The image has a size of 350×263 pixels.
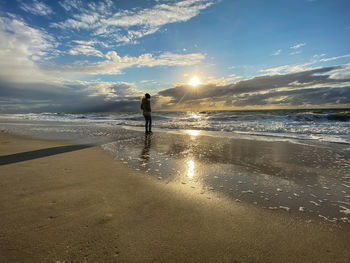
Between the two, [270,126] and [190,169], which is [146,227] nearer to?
[190,169]

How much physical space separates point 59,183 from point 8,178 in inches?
36.1

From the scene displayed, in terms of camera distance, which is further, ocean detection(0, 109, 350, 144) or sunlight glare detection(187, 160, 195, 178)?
ocean detection(0, 109, 350, 144)

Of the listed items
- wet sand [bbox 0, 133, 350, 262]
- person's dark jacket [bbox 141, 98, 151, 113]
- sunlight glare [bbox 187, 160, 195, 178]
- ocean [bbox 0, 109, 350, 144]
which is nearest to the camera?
wet sand [bbox 0, 133, 350, 262]

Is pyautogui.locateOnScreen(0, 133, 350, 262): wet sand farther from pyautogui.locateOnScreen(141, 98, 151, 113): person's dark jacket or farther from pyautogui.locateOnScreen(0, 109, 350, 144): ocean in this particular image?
pyautogui.locateOnScreen(141, 98, 151, 113): person's dark jacket

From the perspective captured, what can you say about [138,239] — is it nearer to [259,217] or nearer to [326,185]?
[259,217]

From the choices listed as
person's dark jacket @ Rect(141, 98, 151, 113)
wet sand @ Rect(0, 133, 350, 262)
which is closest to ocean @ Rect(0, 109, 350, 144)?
person's dark jacket @ Rect(141, 98, 151, 113)

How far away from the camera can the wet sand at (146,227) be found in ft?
5.00

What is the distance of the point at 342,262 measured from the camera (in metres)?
1.49

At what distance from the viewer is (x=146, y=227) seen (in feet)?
6.11

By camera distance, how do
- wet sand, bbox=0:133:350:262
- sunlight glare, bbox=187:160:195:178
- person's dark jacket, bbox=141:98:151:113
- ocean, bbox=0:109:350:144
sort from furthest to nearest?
person's dark jacket, bbox=141:98:151:113
ocean, bbox=0:109:350:144
sunlight glare, bbox=187:160:195:178
wet sand, bbox=0:133:350:262

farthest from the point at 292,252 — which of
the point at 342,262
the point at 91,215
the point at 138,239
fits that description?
the point at 91,215

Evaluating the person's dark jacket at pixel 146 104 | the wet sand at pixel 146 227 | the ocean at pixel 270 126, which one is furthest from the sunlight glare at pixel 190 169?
the person's dark jacket at pixel 146 104

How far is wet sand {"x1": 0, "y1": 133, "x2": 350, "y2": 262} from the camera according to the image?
153 centimetres

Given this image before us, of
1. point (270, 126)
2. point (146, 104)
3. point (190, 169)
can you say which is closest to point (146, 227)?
point (190, 169)
